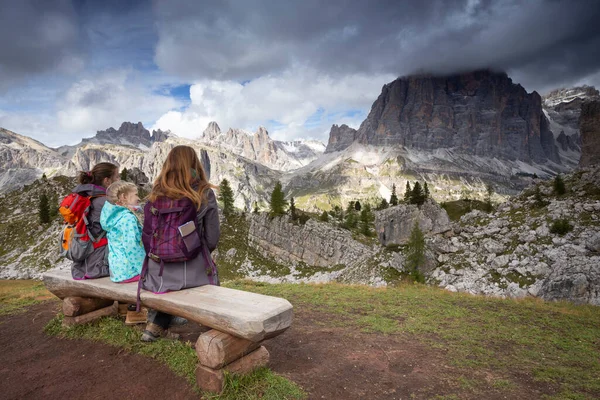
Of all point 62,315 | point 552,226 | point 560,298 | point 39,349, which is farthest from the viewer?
point 552,226

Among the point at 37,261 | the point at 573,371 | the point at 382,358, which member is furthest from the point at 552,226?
the point at 37,261

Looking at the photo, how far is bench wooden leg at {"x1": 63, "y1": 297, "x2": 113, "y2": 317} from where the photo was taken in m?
8.62

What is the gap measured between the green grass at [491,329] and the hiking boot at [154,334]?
5.53 m

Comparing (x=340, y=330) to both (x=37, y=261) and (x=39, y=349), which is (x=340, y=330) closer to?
(x=39, y=349)

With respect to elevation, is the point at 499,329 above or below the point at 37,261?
above

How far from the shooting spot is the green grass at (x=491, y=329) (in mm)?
6970

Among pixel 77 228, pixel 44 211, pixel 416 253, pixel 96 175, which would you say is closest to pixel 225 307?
pixel 77 228

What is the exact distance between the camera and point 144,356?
6.92 m

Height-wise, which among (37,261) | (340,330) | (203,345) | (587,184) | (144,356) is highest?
(587,184)

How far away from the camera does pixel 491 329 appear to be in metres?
10.0

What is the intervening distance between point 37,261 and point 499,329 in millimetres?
80235

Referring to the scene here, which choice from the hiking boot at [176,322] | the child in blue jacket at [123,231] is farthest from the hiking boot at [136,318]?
the child in blue jacket at [123,231]

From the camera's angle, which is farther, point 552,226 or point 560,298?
point 552,226

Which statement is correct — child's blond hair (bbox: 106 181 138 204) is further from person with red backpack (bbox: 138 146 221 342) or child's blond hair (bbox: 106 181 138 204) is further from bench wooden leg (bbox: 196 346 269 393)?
bench wooden leg (bbox: 196 346 269 393)
